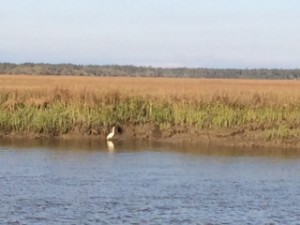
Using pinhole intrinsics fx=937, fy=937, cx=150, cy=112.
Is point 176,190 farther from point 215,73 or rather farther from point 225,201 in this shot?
point 215,73

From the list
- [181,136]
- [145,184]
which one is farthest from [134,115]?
[145,184]

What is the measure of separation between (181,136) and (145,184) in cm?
850

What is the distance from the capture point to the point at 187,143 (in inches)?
1040

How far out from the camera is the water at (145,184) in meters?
15.5

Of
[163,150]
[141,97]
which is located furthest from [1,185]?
[141,97]

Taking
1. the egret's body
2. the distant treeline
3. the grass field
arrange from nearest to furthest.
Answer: the egret's body < the grass field < the distant treeline

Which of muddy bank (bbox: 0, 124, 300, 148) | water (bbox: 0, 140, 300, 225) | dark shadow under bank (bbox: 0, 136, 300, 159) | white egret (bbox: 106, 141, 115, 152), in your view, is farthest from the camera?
muddy bank (bbox: 0, 124, 300, 148)

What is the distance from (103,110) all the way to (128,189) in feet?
33.0

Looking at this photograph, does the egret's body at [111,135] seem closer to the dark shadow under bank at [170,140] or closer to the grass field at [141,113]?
the dark shadow under bank at [170,140]

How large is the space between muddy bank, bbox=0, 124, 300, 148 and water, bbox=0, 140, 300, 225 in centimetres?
107

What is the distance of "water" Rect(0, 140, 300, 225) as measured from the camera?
15477 millimetres

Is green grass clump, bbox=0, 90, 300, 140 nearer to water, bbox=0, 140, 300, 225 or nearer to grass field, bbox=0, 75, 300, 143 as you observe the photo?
grass field, bbox=0, 75, 300, 143

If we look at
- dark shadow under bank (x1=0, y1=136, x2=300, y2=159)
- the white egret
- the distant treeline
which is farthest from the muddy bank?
the distant treeline

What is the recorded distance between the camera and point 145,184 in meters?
18.6
